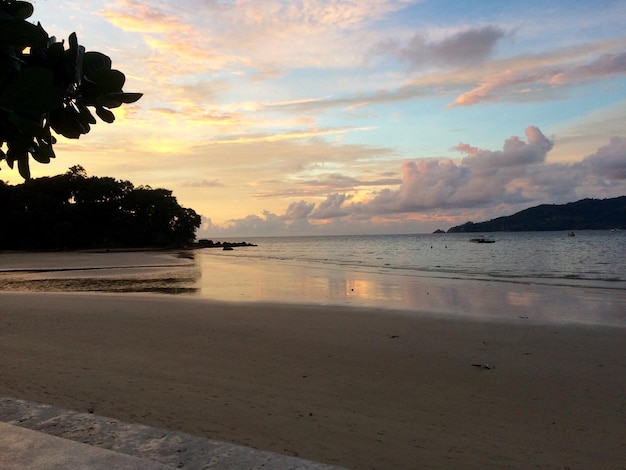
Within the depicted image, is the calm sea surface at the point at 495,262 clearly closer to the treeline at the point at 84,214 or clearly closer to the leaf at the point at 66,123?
the treeline at the point at 84,214

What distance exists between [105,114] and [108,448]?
2314mm

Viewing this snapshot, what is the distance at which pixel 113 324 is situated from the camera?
32.4 ft

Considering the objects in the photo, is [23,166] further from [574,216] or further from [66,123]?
[574,216]

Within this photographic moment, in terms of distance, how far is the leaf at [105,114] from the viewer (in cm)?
196

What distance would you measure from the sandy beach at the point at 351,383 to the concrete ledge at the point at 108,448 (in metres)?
0.89

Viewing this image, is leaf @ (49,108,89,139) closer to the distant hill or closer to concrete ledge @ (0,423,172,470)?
concrete ledge @ (0,423,172,470)

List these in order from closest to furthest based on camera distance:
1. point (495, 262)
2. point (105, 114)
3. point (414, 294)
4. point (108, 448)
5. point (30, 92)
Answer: point (30, 92) < point (105, 114) < point (108, 448) < point (414, 294) < point (495, 262)

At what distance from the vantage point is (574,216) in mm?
174125

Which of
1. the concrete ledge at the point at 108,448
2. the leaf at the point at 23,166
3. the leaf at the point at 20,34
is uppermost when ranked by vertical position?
the leaf at the point at 20,34

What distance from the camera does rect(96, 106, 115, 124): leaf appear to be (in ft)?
6.42

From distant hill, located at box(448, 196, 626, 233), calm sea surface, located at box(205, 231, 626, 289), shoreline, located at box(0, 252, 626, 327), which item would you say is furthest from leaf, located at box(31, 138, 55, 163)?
distant hill, located at box(448, 196, 626, 233)

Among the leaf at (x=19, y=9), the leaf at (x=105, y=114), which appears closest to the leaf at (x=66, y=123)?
the leaf at (x=105, y=114)

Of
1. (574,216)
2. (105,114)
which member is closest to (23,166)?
(105,114)

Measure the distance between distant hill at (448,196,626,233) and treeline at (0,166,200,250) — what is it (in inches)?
5777
